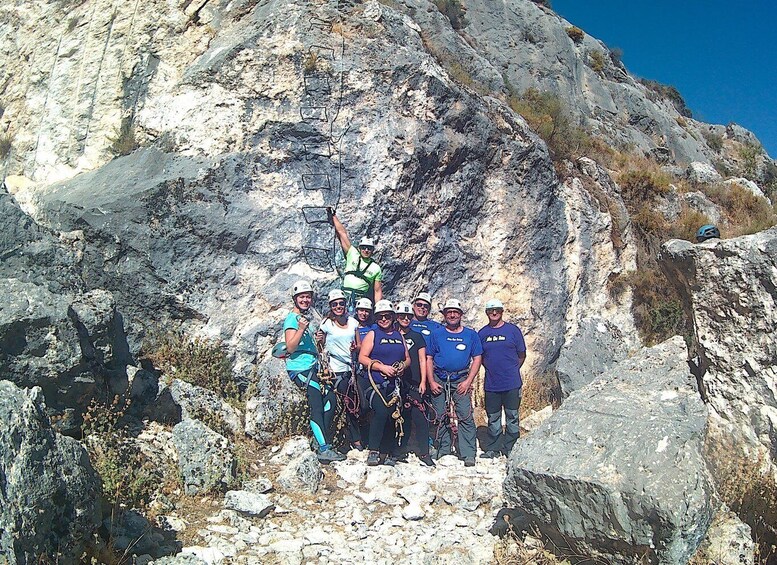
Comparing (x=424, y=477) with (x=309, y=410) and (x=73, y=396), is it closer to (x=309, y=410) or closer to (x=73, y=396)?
(x=309, y=410)

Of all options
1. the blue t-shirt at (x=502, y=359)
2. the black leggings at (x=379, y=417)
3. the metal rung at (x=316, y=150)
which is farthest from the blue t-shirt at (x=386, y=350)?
the metal rung at (x=316, y=150)

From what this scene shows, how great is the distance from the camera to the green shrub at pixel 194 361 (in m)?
7.21

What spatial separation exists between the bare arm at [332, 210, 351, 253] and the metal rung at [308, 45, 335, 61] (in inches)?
95.7

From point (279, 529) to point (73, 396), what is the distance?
7.52ft

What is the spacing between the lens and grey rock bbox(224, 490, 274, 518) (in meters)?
4.98

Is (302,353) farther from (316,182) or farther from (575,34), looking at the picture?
(575,34)

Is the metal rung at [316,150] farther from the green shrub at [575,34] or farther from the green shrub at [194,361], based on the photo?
the green shrub at [575,34]

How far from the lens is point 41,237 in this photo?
6.58m

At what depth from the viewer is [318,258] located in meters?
8.23

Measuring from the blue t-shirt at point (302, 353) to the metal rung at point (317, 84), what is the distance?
384cm

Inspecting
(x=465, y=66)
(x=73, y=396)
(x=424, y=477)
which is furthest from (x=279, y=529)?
(x=465, y=66)

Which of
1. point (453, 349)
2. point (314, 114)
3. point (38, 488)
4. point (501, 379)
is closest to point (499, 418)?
point (501, 379)

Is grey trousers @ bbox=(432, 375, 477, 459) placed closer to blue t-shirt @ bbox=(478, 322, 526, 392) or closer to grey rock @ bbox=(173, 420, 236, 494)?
blue t-shirt @ bbox=(478, 322, 526, 392)

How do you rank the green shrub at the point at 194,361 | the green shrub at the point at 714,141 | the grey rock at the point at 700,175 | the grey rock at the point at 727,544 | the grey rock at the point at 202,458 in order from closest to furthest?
the grey rock at the point at 727,544 → the grey rock at the point at 202,458 → the green shrub at the point at 194,361 → the grey rock at the point at 700,175 → the green shrub at the point at 714,141
